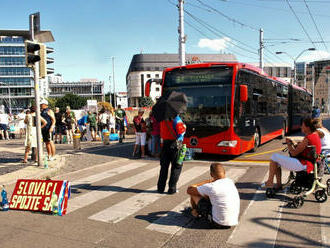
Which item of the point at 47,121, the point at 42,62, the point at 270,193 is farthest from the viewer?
the point at 47,121

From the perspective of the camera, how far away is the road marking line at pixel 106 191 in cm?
561

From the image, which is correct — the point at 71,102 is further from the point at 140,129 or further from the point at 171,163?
the point at 171,163

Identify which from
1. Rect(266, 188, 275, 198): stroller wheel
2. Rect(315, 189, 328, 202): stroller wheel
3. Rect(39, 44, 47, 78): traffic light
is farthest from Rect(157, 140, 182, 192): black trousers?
Rect(39, 44, 47, 78): traffic light

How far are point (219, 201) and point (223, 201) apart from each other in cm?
5

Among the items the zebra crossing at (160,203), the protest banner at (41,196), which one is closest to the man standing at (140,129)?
the zebra crossing at (160,203)

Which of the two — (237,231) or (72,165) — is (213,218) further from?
(72,165)

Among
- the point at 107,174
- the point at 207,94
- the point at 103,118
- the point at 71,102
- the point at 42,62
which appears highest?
the point at 71,102

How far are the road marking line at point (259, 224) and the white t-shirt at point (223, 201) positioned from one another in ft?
0.66

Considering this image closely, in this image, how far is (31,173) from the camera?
7934 millimetres

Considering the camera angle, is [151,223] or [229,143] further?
[229,143]

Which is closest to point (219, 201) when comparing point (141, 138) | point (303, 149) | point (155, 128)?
point (303, 149)

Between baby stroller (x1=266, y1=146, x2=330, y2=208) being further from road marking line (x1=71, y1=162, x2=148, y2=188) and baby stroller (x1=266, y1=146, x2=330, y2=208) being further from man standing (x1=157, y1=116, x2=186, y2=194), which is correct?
road marking line (x1=71, y1=162, x2=148, y2=188)

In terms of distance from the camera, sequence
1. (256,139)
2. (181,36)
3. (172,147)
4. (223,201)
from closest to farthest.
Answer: (223,201)
(172,147)
(256,139)
(181,36)


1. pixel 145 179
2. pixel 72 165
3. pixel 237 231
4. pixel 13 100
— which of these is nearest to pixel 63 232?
pixel 237 231
